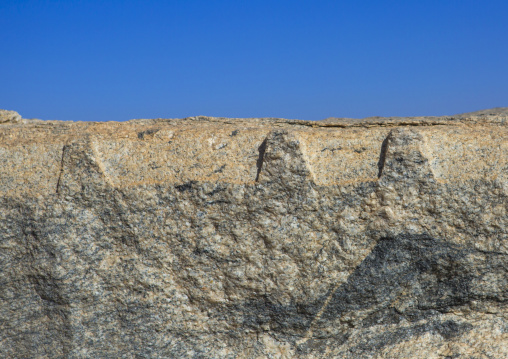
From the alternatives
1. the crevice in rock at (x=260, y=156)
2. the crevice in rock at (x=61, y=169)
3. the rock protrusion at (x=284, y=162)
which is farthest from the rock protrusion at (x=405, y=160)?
the crevice in rock at (x=61, y=169)

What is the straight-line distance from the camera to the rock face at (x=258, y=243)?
284cm

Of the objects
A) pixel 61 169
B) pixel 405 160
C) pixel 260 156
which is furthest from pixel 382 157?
pixel 61 169

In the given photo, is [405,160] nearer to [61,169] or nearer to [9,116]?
[61,169]

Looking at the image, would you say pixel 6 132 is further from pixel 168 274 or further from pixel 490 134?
pixel 490 134

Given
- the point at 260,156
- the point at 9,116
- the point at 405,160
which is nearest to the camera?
the point at 405,160

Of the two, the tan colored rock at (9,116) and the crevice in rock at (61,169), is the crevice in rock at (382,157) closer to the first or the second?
the crevice in rock at (61,169)

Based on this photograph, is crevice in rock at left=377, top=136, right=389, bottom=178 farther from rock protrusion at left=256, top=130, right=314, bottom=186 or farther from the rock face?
rock protrusion at left=256, top=130, right=314, bottom=186

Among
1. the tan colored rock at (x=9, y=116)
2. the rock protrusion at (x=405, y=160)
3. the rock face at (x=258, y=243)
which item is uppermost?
the tan colored rock at (x=9, y=116)

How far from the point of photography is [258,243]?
292cm

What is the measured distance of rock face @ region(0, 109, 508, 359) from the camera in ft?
9.32

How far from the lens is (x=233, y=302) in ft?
9.85

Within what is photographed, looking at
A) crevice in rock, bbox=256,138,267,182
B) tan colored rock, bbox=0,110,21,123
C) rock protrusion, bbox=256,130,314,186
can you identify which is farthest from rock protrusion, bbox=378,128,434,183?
tan colored rock, bbox=0,110,21,123

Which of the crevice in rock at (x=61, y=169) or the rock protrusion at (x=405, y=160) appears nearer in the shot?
the rock protrusion at (x=405, y=160)

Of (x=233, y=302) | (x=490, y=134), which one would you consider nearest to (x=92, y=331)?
(x=233, y=302)
